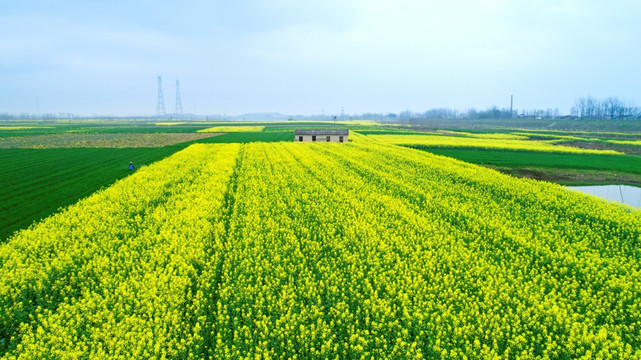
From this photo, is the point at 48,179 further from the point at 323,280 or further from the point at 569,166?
the point at 569,166

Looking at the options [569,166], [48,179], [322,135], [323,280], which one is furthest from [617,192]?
[48,179]

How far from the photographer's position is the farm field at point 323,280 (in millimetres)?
7355

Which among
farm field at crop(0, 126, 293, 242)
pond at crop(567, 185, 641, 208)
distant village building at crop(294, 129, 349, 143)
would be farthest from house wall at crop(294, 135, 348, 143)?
pond at crop(567, 185, 641, 208)

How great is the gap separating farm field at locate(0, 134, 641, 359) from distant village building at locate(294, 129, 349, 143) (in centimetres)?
4010

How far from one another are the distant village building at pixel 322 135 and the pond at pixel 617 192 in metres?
34.4

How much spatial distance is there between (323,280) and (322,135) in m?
49.0

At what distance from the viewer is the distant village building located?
57281 millimetres

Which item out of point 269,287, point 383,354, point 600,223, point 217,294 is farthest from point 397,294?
point 600,223

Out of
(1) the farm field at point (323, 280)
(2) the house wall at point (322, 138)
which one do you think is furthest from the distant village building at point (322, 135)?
(1) the farm field at point (323, 280)

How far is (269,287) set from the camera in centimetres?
916

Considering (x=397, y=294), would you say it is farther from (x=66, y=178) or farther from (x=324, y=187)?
(x=66, y=178)

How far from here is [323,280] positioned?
9.81 m

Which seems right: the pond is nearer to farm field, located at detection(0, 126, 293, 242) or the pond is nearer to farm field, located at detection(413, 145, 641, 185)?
farm field, located at detection(413, 145, 641, 185)

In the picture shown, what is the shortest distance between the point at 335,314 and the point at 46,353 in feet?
19.4
